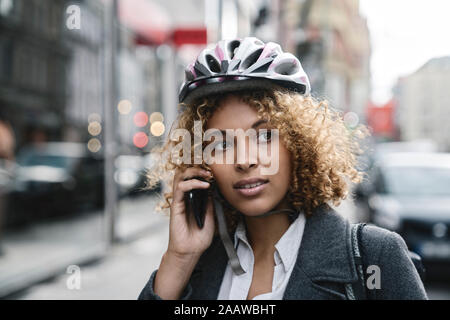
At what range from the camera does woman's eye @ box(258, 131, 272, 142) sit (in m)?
1.42

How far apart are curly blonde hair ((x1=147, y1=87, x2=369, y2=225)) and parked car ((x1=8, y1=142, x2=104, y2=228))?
28.2 feet

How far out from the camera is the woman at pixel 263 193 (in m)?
1.38

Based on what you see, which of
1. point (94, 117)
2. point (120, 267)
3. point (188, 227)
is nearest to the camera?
point (188, 227)

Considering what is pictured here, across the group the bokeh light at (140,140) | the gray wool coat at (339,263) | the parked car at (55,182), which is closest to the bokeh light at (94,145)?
the parked car at (55,182)

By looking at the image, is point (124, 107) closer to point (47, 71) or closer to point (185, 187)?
point (47, 71)

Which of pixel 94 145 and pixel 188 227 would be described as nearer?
pixel 188 227

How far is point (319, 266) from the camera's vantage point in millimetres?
1363

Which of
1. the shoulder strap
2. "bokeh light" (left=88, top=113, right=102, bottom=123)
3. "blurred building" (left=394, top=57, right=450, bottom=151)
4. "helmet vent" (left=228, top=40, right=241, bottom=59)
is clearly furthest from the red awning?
the shoulder strap

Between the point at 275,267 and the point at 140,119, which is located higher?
the point at 140,119

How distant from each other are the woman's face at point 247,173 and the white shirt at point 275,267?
104 millimetres

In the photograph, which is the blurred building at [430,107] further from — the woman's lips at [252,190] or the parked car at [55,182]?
the parked car at [55,182]

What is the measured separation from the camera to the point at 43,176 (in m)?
10.5

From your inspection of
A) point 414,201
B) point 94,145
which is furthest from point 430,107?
point 414,201

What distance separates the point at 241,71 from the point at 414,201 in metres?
5.59
